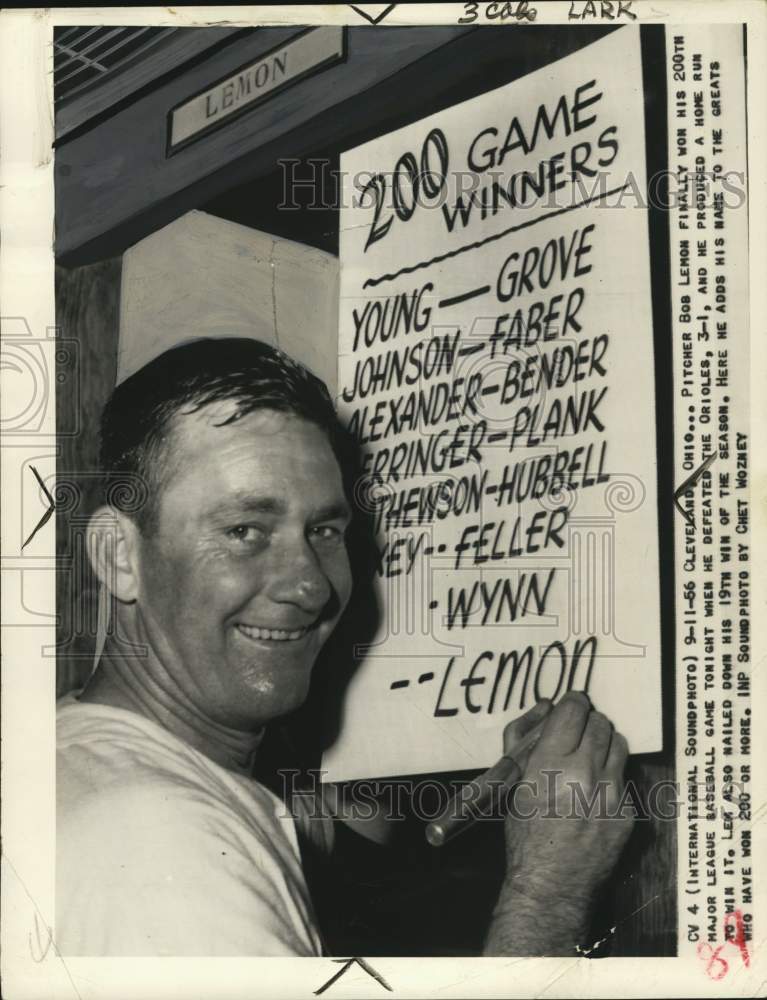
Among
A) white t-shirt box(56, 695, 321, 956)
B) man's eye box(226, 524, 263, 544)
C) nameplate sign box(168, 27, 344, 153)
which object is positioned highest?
nameplate sign box(168, 27, 344, 153)

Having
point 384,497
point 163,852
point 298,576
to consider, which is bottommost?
point 163,852

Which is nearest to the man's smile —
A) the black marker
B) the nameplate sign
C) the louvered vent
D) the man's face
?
the man's face

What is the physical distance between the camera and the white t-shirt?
1.84 m

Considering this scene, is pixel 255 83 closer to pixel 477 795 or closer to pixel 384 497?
pixel 384 497

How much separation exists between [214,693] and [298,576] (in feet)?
0.69

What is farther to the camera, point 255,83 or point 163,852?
point 255,83

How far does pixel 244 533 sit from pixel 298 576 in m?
0.10

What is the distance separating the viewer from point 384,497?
1.93 meters

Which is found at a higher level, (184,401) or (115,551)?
(184,401)

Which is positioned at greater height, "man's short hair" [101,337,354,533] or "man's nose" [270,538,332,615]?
"man's short hair" [101,337,354,533]

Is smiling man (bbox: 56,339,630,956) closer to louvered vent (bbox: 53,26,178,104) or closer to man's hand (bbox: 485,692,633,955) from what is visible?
man's hand (bbox: 485,692,633,955)

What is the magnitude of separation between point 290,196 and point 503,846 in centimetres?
101

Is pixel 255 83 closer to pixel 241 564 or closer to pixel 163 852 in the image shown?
pixel 241 564

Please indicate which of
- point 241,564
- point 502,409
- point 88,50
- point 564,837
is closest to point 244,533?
point 241,564
